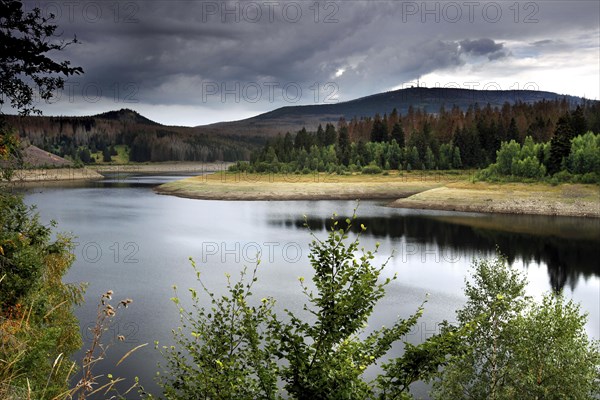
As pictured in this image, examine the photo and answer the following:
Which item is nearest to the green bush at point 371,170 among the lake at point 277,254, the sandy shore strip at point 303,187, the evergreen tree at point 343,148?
the sandy shore strip at point 303,187

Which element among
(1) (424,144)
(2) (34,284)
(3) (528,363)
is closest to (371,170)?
(1) (424,144)

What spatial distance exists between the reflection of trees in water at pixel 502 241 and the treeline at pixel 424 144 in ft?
175

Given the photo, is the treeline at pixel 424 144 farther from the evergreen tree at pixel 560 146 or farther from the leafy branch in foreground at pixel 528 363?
the leafy branch in foreground at pixel 528 363

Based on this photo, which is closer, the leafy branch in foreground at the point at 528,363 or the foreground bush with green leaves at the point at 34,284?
the foreground bush with green leaves at the point at 34,284

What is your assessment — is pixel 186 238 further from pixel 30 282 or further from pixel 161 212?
pixel 30 282

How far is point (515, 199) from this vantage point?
3253 inches

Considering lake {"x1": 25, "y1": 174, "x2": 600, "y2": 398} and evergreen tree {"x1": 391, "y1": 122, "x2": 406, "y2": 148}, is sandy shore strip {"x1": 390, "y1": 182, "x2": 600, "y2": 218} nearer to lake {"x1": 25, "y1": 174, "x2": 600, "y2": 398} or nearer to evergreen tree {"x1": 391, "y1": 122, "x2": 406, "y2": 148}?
lake {"x1": 25, "y1": 174, "x2": 600, "y2": 398}

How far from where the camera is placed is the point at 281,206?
9231 centimetres

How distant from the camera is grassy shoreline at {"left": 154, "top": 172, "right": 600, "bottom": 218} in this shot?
79438mm

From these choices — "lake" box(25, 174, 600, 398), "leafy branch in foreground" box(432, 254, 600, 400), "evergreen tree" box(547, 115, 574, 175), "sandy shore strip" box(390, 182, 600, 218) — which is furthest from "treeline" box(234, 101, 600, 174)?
"leafy branch in foreground" box(432, 254, 600, 400)

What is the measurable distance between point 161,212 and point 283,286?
165 ft

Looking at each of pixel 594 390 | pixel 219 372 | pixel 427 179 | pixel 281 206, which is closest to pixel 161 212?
pixel 281 206

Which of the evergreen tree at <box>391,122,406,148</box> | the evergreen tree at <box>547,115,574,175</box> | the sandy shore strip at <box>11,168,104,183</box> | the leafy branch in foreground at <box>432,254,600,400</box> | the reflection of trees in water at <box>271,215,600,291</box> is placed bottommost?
the reflection of trees in water at <box>271,215,600,291</box>

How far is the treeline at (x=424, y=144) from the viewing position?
122500 millimetres
